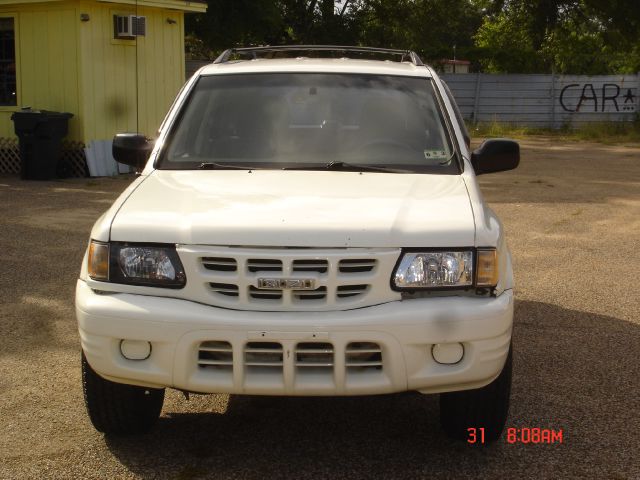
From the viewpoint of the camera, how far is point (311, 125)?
539cm

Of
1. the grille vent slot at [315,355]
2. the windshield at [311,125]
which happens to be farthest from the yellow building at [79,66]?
the grille vent slot at [315,355]

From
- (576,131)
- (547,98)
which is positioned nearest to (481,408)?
(576,131)

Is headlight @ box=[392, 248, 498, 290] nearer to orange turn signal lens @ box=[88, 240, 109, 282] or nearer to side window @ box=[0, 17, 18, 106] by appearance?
orange turn signal lens @ box=[88, 240, 109, 282]

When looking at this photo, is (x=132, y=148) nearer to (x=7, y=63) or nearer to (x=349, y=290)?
(x=349, y=290)

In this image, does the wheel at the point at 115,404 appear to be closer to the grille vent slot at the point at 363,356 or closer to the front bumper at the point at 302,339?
the front bumper at the point at 302,339

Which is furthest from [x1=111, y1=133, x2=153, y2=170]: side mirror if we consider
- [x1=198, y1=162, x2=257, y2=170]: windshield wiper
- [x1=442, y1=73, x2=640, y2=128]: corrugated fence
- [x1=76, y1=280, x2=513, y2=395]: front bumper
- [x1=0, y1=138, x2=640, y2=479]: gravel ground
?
[x1=442, y1=73, x2=640, y2=128]: corrugated fence

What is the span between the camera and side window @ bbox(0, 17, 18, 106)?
17.5m

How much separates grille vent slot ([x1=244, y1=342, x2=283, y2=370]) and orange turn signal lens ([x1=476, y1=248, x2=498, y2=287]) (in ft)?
2.79

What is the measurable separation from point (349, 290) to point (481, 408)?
2.78ft

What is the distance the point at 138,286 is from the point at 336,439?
1.19 metres

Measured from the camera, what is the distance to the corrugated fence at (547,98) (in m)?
31.8

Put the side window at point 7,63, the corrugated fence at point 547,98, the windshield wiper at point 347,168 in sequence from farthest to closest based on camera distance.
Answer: the corrugated fence at point 547,98 < the side window at point 7,63 < the windshield wiper at point 347,168

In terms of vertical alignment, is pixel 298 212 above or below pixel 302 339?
above
